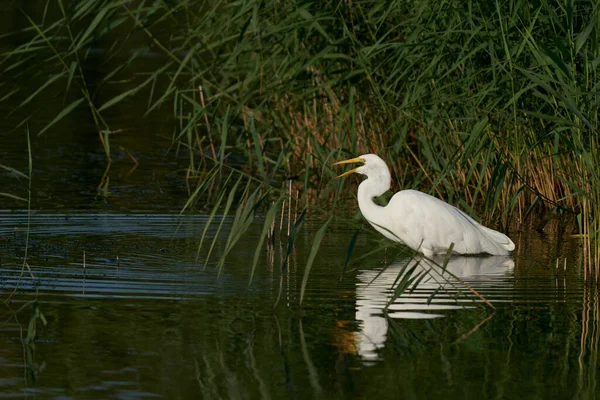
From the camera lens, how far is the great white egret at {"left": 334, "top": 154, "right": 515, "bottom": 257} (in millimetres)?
8375

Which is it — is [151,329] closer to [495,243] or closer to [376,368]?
[376,368]

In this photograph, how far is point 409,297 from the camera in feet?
21.9

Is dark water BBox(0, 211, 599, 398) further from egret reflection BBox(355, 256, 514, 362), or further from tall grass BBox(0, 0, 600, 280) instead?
tall grass BBox(0, 0, 600, 280)

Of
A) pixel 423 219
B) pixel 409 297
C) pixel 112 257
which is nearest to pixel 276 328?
pixel 409 297

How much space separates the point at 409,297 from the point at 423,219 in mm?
1766

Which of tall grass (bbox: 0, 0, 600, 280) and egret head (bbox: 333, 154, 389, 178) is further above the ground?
tall grass (bbox: 0, 0, 600, 280)

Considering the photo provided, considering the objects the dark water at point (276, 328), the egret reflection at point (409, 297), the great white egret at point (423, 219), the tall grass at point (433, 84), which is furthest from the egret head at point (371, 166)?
the egret reflection at point (409, 297)

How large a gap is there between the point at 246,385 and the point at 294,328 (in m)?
1.05

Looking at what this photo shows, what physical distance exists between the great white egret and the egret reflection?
0.28 metres

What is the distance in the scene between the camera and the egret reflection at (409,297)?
574 cm

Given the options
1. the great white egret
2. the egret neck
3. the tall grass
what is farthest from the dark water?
the tall grass

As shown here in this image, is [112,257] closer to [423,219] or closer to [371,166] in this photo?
[371,166]

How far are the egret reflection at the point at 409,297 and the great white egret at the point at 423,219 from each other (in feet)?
0.93

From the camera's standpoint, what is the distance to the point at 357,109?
10.5 meters
